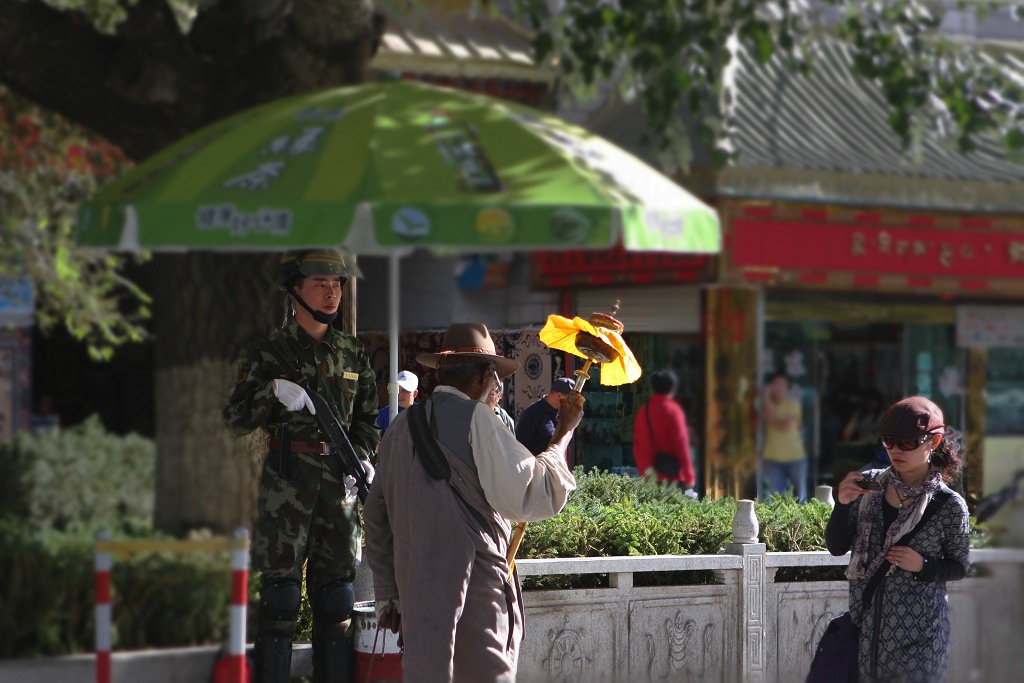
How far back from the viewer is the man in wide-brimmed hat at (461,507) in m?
5.23

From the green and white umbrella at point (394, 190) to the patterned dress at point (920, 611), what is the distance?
1412 mm

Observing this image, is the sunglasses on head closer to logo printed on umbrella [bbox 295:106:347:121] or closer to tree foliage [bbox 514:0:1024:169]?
logo printed on umbrella [bbox 295:106:347:121]

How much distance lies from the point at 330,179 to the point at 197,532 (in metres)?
1.57


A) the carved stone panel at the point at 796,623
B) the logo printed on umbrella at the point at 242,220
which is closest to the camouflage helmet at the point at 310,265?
the logo printed on umbrella at the point at 242,220

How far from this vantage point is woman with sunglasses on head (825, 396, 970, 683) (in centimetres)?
536

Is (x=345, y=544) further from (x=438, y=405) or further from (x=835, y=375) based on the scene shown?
(x=835, y=375)

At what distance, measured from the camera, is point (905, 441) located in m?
5.43

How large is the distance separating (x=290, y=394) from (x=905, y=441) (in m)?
2.34

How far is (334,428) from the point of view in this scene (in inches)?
244

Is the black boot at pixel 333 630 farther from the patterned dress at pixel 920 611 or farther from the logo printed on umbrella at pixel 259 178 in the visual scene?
the patterned dress at pixel 920 611

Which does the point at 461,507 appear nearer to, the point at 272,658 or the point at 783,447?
the point at 272,658

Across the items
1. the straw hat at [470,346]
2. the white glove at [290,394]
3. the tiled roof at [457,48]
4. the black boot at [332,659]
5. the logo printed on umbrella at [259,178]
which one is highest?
the tiled roof at [457,48]

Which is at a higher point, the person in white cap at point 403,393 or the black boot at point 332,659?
the person in white cap at point 403,393

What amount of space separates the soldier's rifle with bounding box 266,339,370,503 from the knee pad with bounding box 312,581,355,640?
40 cm
